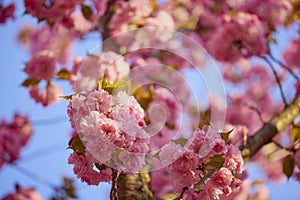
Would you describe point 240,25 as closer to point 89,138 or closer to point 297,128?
point 297,128

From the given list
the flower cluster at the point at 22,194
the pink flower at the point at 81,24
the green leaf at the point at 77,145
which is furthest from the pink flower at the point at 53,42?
the green leaf at the point at 77,145

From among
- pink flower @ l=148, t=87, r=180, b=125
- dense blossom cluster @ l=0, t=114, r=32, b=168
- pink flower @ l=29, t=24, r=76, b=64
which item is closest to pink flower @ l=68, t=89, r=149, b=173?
pink flower @ l=148, t=87, r=180, b=125

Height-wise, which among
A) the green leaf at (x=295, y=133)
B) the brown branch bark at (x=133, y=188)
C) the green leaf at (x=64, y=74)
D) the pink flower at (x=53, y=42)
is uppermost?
the pink flower at (x=53, y=42)

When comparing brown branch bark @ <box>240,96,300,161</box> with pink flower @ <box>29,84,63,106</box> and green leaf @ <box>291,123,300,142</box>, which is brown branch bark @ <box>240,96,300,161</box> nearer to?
green leaf @ <box>291,123,300,142</box>

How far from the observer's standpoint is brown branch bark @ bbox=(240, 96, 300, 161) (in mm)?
2340

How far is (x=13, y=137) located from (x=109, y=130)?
206 centimetres

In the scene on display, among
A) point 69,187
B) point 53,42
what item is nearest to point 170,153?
point 69,187

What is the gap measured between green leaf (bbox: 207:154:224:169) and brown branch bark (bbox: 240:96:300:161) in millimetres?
591

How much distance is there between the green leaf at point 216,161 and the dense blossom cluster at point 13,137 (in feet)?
6.70

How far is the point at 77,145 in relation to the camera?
5.39 feet

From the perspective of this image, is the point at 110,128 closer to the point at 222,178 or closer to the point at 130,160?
the point at 130,160

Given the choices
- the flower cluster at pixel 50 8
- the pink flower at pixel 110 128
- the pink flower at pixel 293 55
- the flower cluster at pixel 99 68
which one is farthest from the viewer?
the pink flower at pixel 293 55

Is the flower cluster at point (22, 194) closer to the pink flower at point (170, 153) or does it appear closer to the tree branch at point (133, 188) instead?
the tree branch at point (133, 188)

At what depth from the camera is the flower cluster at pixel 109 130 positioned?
5.15 feet
